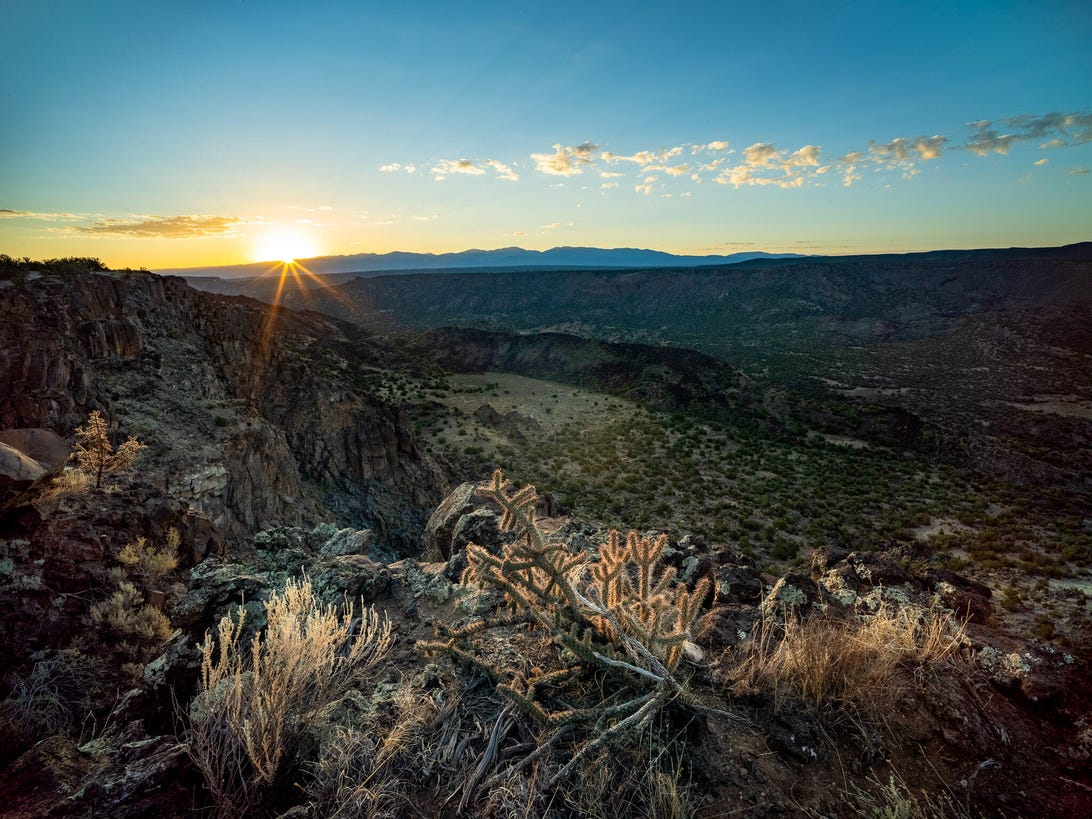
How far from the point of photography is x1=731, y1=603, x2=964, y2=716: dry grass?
2742 mm

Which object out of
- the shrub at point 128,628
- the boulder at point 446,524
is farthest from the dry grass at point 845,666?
the boulder at point 446,524

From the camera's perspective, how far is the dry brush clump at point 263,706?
2018 mm

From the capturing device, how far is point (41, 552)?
379 centimetres

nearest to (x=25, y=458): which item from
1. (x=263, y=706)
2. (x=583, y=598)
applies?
(x=263, y=706)

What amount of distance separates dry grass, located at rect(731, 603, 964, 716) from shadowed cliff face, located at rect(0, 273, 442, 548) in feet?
34.1

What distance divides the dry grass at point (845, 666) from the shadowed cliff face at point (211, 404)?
1039 centimetres

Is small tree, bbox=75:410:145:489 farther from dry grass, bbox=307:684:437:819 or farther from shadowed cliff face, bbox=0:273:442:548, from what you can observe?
dry grass, bbox=307:684:437:819

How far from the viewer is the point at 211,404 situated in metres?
12.2

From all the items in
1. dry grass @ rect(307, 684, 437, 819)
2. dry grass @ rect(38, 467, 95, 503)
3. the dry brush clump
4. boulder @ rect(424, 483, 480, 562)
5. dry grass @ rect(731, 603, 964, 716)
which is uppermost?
dry grass @ rect(38, 467, 95, 503)

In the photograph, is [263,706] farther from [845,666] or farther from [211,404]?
[211,404]

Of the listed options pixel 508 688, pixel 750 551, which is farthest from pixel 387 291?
pixel 508 688

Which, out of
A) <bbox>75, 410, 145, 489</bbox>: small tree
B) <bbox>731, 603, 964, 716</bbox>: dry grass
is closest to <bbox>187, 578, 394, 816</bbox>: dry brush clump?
<bbox>731, 603, 964, 716</bbox>: dry grass

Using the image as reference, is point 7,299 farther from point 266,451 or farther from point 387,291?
point 387,291

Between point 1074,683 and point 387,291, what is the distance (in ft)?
431
